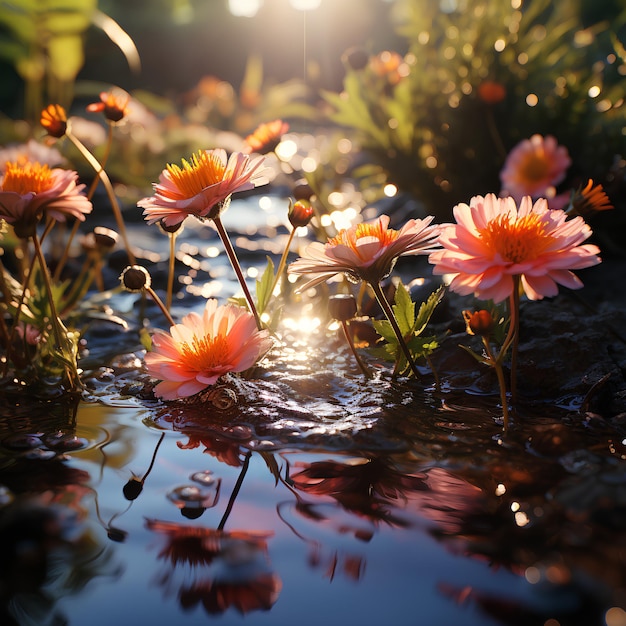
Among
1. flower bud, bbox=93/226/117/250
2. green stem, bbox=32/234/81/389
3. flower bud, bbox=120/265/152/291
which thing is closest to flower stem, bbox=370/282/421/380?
flower bud, bbox=120/265/152/291

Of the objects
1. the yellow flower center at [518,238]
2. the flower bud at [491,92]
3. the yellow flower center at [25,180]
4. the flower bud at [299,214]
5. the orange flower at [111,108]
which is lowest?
the yellow flower center at [518,238]

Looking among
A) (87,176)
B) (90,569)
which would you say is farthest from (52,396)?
(87,176)

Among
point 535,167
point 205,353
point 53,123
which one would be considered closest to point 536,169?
point 535,167

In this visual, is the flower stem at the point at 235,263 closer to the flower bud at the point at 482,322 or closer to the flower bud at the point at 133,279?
the flower bud at the point at 133,279

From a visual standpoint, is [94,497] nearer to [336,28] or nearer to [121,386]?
[121,386]

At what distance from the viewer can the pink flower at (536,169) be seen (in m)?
2.45

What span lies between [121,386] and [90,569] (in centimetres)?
82

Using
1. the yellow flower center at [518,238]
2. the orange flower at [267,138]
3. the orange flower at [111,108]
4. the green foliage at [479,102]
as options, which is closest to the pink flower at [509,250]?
the yellow flower center at [518,238]

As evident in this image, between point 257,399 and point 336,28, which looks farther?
point 336,28

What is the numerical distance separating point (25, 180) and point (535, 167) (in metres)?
1.80

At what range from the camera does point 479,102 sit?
3.01 m

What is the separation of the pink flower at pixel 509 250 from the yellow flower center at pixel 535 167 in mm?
1208

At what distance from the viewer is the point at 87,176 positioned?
5.22 metres

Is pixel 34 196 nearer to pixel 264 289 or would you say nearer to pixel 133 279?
pixel 133 279
